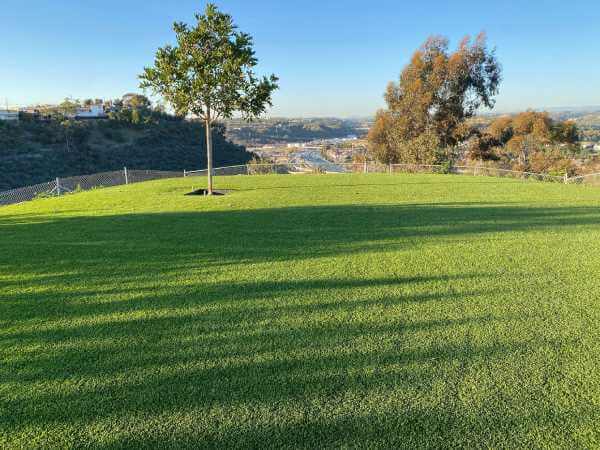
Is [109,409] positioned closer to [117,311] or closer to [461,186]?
[117,311]

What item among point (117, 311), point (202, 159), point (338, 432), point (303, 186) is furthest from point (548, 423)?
point (202, 159)

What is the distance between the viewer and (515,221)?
297 inches

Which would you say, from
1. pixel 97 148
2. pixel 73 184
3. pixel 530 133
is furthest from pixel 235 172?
pixel 97 148

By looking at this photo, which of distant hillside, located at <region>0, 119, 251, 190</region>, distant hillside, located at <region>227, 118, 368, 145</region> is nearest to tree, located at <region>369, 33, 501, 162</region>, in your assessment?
distant hillside, located at <region>0, 119, 251, 190</region>

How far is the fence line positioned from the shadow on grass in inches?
384

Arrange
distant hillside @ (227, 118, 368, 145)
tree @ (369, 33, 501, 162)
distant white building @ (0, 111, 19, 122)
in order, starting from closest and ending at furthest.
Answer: tree @ (369, 33, 501, 162)
distant white building @ (0, 111, 19, 122)
distant hillside @ (227, 118, 368, 145)

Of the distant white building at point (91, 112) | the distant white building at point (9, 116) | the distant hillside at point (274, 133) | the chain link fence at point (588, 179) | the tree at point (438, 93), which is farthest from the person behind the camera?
the distant hillside at point (274, 133)

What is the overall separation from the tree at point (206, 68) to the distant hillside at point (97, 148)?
25.9m

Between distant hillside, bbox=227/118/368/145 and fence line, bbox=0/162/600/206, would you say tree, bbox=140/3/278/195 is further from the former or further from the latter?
distant hillside, bbox=227/118/368/145

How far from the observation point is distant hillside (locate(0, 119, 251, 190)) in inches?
1399

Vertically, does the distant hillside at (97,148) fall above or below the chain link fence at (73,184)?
above

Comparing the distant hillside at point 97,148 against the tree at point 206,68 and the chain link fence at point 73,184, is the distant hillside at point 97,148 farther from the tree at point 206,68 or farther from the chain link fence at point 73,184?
the tree at point 206,68

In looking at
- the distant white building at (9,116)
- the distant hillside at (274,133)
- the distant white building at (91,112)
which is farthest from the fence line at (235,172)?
the distant white building at (91,112)

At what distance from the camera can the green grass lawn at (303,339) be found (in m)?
2.17
